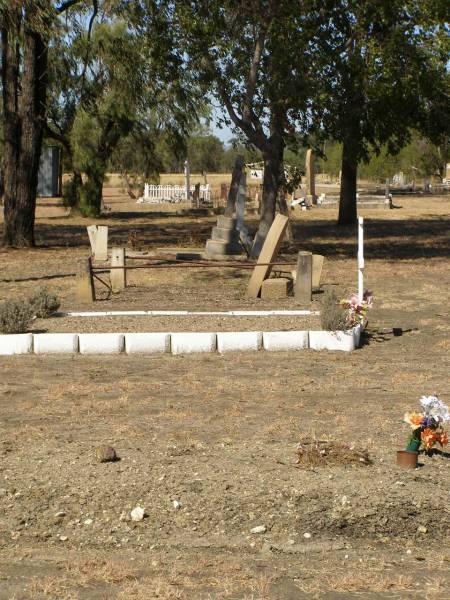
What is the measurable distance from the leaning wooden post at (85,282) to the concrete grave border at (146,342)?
10.6 ft

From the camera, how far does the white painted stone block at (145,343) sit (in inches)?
438

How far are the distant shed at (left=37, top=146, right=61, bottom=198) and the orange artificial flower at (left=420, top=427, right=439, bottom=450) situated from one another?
26624 millimetres

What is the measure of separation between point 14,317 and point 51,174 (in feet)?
73.5

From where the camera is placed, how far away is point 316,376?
10055 millimetres

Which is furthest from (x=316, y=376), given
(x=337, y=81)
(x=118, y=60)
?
(x=118, y=60)

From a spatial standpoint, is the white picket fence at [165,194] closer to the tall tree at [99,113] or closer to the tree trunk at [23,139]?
the tall tree at [99,113]

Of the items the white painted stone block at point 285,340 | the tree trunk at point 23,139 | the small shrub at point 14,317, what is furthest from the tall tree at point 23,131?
the white painted stone block at point 285,340

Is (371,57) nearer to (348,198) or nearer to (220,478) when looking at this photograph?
(348,198)

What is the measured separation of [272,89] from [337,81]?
179 cm

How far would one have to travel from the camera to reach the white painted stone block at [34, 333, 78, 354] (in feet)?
36.2

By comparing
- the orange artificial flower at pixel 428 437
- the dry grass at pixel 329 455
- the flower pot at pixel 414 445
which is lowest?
the dry grass at pixel 329 455

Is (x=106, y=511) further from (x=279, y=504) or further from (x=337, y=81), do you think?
(x=337, y=81)

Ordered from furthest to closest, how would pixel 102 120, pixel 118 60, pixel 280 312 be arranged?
pixel 102 120 < pixel 118 60 < pixel 280 312

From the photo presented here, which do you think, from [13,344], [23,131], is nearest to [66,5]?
[23,131]
